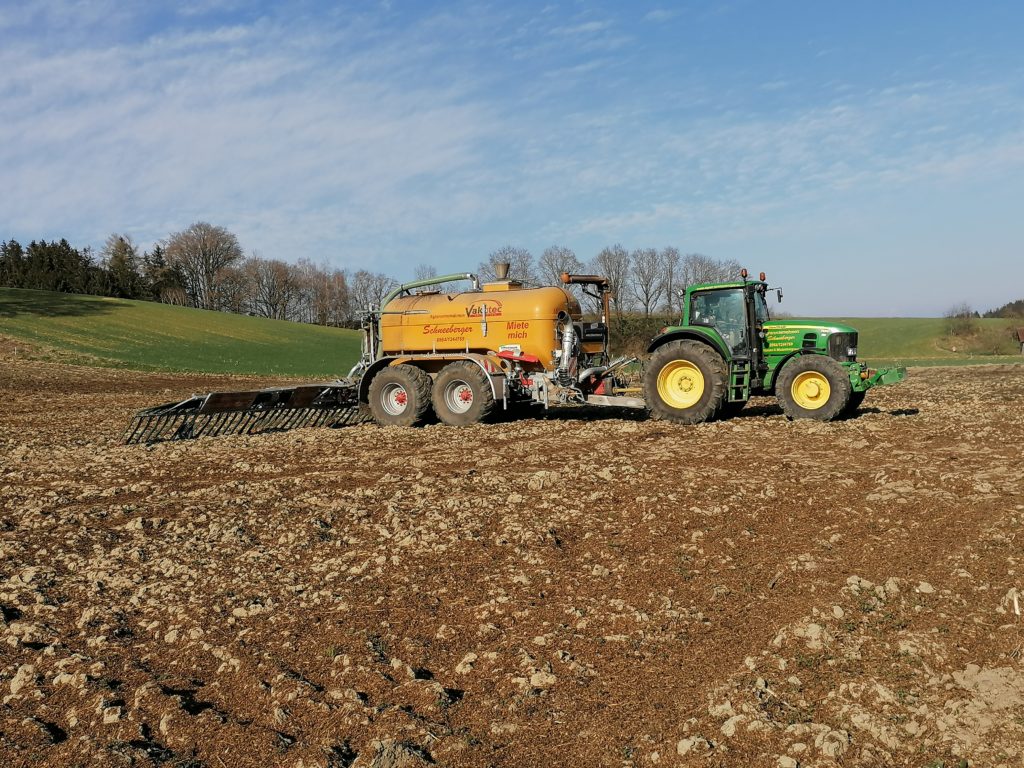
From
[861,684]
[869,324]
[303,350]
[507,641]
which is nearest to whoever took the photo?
[861,684]

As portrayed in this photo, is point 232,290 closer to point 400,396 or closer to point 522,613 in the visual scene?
point 400,396

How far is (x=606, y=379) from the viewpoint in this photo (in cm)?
1295

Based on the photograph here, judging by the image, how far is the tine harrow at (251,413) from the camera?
11.8 m

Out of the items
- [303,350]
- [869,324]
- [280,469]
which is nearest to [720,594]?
[280,469]

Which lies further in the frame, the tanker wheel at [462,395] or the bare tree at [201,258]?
the bare tree at [201,258]

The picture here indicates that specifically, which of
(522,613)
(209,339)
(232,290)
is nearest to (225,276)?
(232,290)

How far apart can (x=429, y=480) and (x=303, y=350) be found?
4055cm

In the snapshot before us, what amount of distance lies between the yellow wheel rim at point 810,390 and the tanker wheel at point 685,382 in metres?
1.14

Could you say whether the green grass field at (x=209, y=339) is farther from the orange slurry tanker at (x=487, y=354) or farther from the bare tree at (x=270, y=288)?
the bare tree at (x=270, y=288)

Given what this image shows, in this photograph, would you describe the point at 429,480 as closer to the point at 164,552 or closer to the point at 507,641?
the point at 164,552

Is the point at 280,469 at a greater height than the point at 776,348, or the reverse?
the point at 776,348

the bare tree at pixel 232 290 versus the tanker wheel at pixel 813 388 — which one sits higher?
the bare tree at pixel 232 290

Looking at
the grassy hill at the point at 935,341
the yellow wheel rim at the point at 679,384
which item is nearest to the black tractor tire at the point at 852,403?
the yellow wheel rim at the point at 679,384

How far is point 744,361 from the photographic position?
39.6 ft
